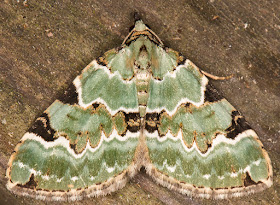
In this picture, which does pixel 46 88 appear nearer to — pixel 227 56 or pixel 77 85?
pixel 77 85

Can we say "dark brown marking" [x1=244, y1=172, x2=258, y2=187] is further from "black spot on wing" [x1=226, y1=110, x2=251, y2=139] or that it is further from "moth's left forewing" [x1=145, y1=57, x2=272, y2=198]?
"black spot on wing" [x1=226, y1=110, x2=251, y2=139]

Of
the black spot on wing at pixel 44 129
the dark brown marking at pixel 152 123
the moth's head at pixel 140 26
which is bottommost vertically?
the black spot on wing at pixel 44 129

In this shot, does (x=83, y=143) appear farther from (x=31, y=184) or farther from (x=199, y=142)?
(x=199, y=142)

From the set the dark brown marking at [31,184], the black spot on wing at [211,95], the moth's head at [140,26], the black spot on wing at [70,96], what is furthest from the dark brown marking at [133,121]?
the dark brown marking at [31,184]

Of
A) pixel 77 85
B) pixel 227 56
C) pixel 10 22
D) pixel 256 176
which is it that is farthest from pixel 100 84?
pixel 256 176

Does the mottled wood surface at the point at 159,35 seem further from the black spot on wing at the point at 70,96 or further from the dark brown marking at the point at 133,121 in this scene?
the dark brown marking at the point at 133,121

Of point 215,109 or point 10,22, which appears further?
point 10,22

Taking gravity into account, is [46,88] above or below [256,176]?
below
